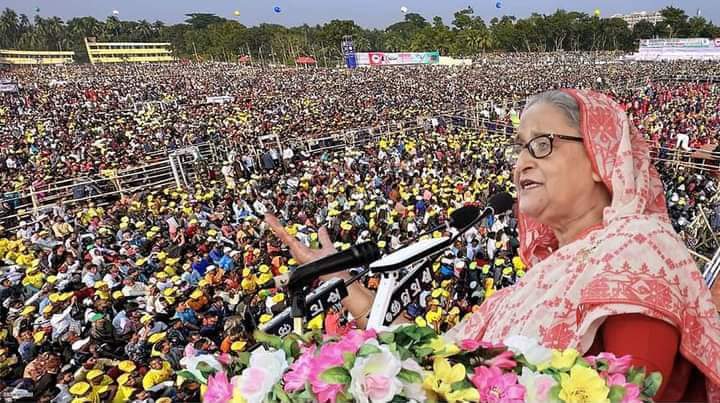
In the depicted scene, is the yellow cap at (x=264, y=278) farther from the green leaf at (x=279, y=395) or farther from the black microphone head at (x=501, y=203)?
the green leaf at (x=279, y=395)

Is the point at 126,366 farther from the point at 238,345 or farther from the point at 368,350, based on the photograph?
the point at 368,350

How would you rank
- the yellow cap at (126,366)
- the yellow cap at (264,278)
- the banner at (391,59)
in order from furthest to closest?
the banner at (391,59) → the yellow cap at (264,278) → the yellow cap at (126,366)

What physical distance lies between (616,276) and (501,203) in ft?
2.40

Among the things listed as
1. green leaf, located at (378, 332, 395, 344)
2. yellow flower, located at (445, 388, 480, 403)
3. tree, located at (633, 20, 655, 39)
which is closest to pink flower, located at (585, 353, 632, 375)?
yellow flower, located at (445, 388, 480, 403)

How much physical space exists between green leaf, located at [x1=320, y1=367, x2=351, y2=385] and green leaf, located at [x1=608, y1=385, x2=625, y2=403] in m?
0.40

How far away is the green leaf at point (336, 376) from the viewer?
24.7 inches

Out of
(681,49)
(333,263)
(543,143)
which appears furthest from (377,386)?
(681,49)

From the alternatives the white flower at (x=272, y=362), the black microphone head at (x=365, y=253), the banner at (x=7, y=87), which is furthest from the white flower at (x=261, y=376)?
the banner at (x=7, y=87)

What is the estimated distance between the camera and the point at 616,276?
1.00m

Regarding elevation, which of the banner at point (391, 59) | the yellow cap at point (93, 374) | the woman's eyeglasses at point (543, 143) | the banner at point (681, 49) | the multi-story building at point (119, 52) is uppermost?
the multi-story building at point (119, 52)

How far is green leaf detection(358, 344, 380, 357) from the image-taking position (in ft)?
2.12

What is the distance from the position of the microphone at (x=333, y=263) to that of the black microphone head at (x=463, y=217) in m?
0.41

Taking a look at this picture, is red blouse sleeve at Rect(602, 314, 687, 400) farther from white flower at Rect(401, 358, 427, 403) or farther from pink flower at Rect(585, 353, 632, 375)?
white flower at Rect(401, 358, 427, 403)

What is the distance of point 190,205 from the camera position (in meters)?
9.47
